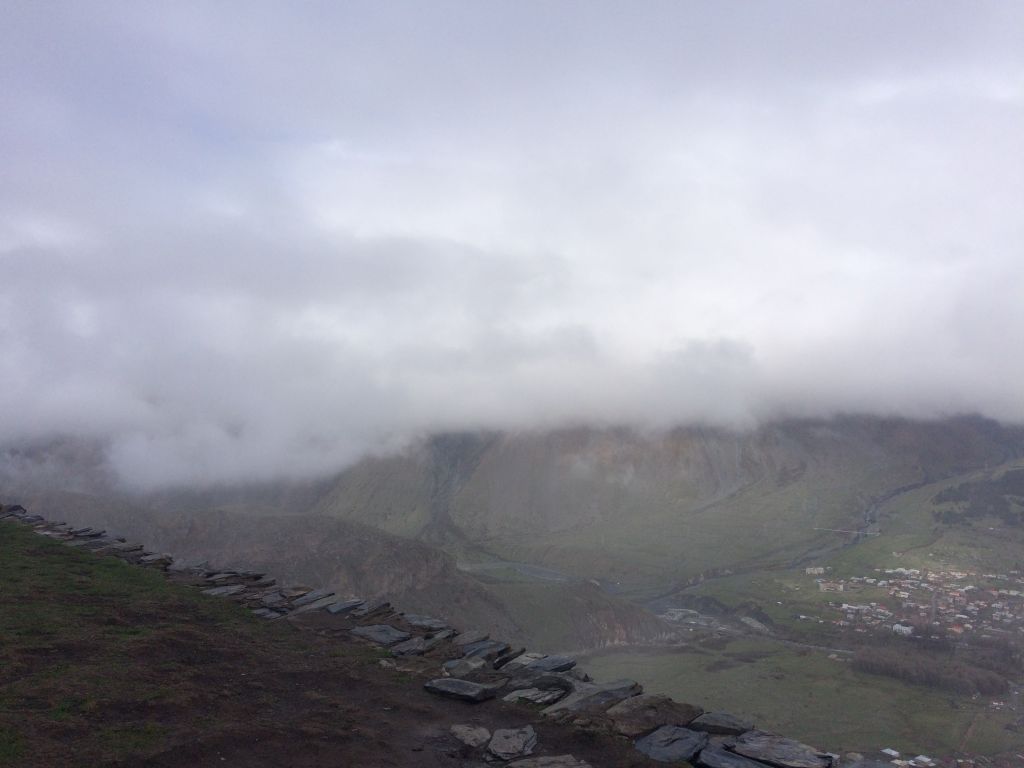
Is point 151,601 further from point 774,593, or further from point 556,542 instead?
point 556,542

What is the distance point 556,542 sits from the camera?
166m

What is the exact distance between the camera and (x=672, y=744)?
39.0ft

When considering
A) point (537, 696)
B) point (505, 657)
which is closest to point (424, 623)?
point (505, 657)

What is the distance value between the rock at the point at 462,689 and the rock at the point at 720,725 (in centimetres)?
391

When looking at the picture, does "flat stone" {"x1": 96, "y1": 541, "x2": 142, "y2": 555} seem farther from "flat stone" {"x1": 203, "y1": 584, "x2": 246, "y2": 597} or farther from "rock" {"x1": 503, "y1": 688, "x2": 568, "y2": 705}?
"rock" {"x1": 503, "y1": 688, "x2": 568, "y2": 705}

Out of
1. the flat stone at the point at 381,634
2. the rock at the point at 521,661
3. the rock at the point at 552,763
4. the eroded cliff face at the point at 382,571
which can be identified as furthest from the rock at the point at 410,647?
the eroded cliff face at the point at 382,571

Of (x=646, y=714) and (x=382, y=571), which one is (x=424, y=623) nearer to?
(x=646, y=714)

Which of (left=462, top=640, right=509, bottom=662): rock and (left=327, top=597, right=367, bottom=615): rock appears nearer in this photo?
(left=462, top=640, right=509, bottom=662): rock

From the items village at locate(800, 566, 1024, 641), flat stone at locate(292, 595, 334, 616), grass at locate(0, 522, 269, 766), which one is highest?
grass at locate(0, 522, 269, 766)

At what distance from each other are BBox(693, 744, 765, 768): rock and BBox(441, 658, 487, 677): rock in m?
5.70

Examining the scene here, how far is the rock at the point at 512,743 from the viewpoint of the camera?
11.2 meters

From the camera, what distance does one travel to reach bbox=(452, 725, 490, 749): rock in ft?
38.1

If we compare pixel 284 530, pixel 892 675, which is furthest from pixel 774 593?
pixel 284 530

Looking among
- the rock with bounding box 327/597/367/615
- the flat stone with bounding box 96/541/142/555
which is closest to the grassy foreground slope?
the rock with bounding box 327/597/367/615
